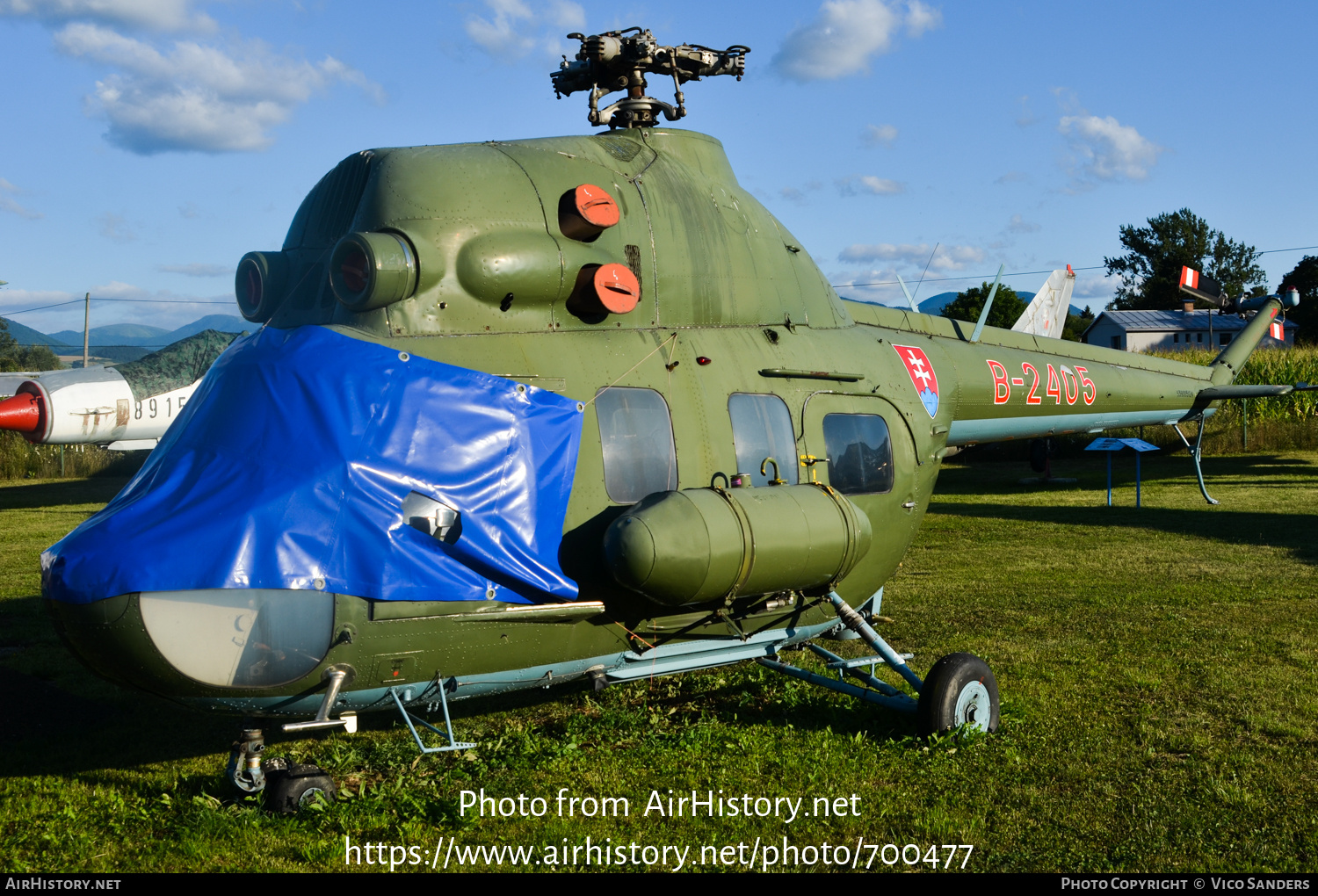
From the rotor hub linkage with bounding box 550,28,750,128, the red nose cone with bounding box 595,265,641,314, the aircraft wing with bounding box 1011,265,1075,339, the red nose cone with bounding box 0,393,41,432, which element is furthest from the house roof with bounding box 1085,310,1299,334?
→ the red nose cone with bounding box 595,265,641,314

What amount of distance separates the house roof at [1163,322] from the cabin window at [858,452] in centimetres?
6644

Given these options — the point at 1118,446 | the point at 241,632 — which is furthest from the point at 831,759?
the point at 1118,446

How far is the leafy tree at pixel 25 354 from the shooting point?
82938 millimetres

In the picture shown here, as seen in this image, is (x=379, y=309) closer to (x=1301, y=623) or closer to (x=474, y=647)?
(x=474, y=647)

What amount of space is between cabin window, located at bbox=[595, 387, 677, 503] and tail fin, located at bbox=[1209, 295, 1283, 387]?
11.2m

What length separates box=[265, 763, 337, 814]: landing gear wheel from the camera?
5395mm

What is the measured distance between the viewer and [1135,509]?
18.8 meters

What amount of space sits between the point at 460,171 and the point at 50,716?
551 centimetres

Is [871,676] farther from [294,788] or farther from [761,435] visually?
[294,788]

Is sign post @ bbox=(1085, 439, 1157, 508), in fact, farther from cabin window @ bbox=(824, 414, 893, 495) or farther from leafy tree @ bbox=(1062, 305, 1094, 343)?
leafy tree @ bbox=(1062, 305, 1094, 343)

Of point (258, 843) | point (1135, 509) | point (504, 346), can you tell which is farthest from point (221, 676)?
point (1135, 509)

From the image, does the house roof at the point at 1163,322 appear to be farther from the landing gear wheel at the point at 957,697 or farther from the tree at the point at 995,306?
the landing gear wheel at the point at 957,697

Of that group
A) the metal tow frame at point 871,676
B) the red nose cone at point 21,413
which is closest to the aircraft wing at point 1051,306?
the metal tow frame at point 871,676

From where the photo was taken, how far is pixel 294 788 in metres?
5.41
